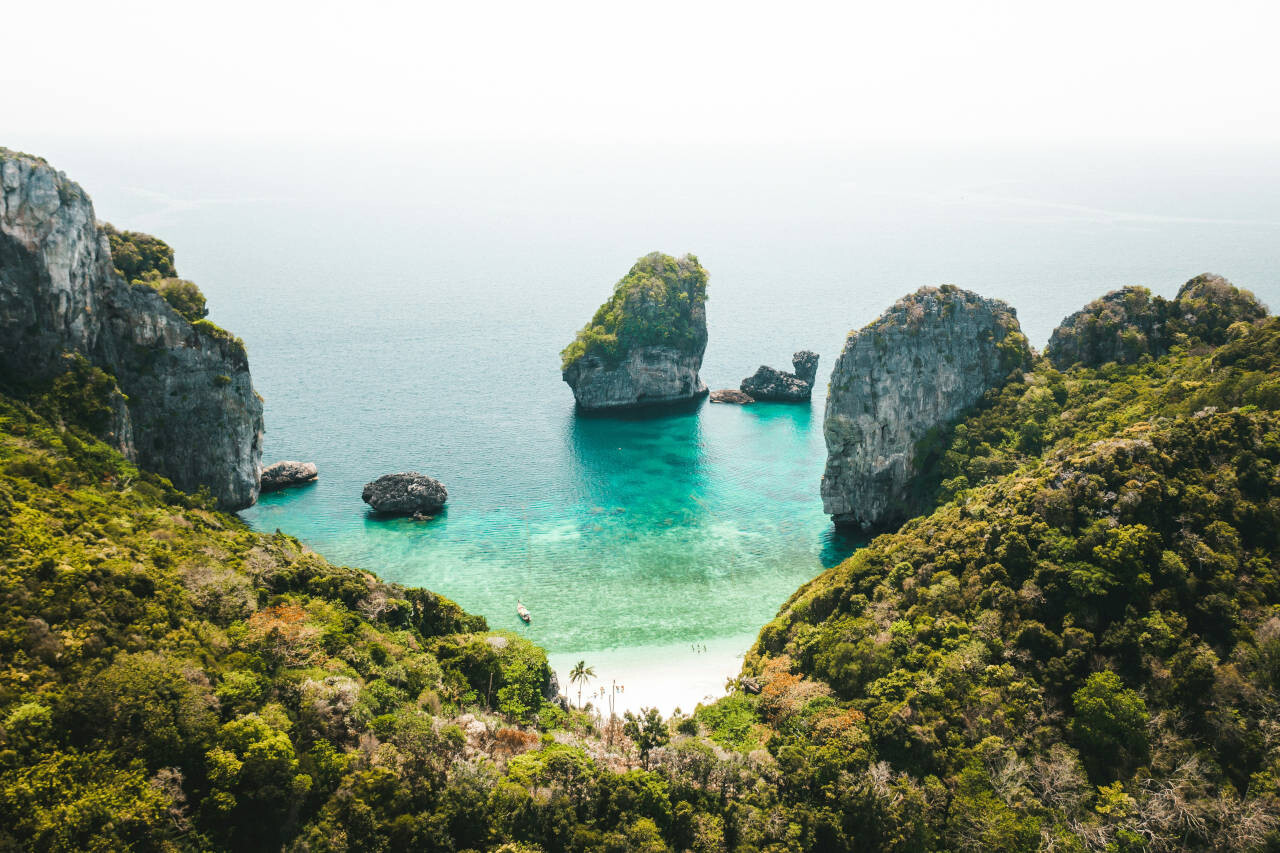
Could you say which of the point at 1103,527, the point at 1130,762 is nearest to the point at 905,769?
the point at 1130,762

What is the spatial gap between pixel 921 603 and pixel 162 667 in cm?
4137

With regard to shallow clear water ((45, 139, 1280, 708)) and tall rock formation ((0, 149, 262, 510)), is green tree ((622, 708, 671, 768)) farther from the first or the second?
tall rock formation ((0, 149, 262, 510))

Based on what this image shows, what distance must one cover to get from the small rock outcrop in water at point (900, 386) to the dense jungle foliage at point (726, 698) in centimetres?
2544

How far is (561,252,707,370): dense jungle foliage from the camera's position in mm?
119875

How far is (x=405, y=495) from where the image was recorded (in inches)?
3376

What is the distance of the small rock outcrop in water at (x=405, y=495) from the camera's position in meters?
85.4

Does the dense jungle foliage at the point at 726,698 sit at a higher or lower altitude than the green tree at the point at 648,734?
higher

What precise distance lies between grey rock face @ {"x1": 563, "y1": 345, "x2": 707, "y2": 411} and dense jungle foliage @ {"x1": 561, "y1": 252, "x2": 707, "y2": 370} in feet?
3.94

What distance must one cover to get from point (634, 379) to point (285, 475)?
51001 millimetres

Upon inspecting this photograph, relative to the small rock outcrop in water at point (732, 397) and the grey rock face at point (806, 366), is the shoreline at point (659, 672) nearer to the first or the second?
the small rock outcrop in water at point (732, 397)

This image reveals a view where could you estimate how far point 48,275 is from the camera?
6050 cm

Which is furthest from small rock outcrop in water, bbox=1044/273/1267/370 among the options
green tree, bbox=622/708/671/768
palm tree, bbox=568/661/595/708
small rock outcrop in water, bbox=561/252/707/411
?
green tree, bbox=622/708/671/768

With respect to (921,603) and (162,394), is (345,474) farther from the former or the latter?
(921,603)

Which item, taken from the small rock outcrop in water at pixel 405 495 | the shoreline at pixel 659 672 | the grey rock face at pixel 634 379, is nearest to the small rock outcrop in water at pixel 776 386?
the grey rock face at pixel 634 379
